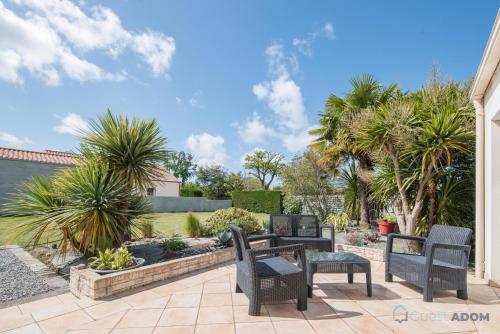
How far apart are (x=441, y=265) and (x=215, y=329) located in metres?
3.03

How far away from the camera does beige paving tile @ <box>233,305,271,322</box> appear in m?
2.74

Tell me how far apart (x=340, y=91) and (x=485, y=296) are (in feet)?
27.4

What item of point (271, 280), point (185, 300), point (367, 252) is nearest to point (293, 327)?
point (271, 280)

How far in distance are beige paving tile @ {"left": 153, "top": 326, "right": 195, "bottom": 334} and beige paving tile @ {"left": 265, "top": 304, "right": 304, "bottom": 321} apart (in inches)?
34.5

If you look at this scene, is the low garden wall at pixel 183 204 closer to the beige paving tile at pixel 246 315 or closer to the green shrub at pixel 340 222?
the green shrub at pixel 340 222

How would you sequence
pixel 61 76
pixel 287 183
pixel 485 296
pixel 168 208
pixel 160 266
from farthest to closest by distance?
pixel 168 208
pixel 287 183
pixel 61 76
pixel 160 266
pixel 485 296

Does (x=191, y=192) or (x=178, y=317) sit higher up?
(x=191, y=192)

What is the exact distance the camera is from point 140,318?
276 centimetres

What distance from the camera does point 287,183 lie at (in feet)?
36.5

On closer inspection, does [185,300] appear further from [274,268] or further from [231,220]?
[231,220]

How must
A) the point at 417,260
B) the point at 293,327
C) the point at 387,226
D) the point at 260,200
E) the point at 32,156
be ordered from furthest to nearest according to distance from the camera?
the point at 260,200
the point at 32,156
the point at 387,226
the point at 417,260
the point at 293,327

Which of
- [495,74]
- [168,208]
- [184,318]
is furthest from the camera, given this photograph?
[168,208]

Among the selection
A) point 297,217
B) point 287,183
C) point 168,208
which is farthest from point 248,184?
point 297,217

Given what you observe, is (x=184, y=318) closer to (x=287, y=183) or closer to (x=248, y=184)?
(x=287, y=183)
